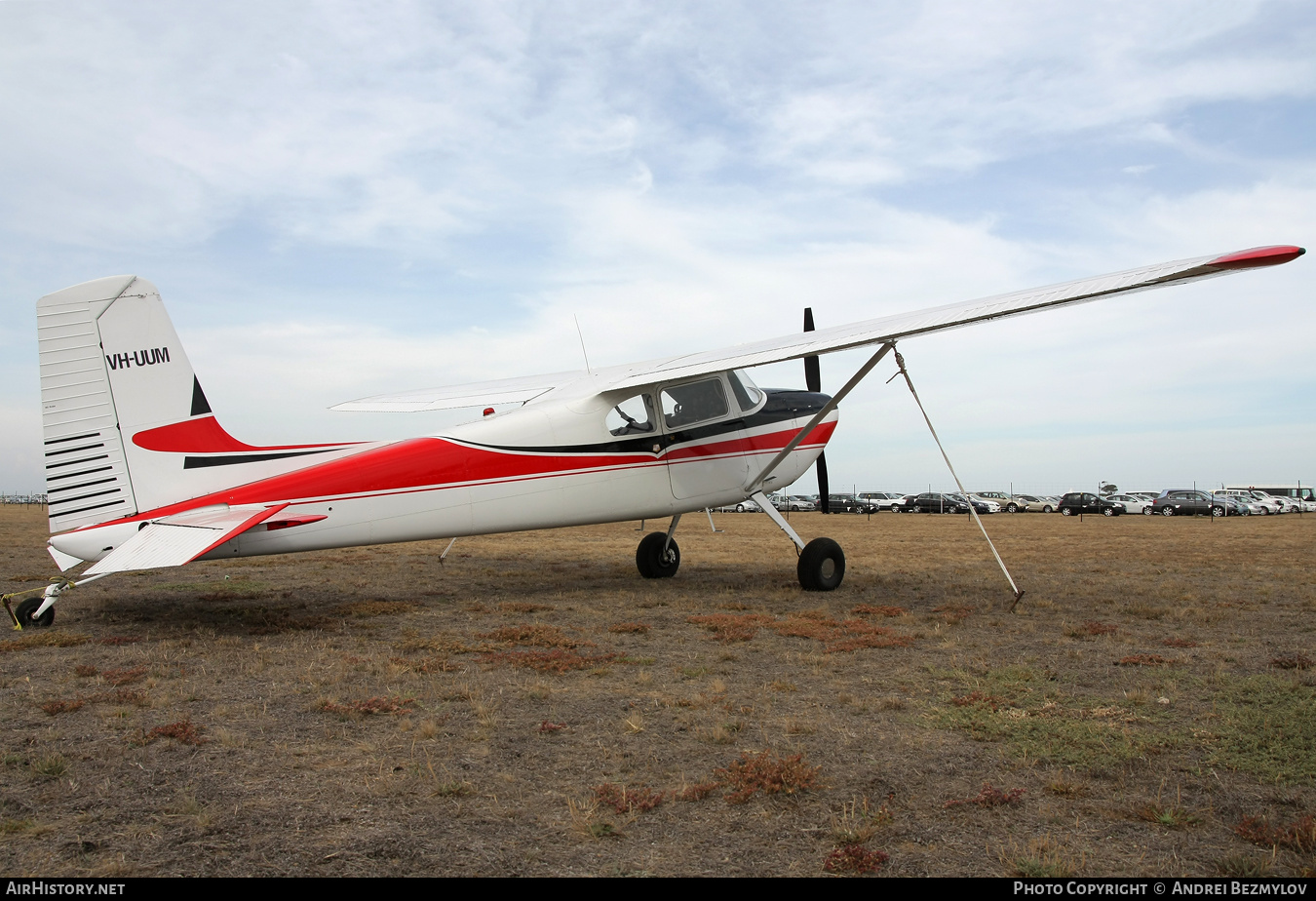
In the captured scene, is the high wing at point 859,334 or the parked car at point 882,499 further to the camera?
the parked car at point 882,499

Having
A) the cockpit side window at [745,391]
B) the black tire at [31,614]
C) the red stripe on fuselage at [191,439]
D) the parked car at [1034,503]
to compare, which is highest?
the cockpit side window at [745,391]

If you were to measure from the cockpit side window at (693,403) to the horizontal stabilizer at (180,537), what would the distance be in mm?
4654

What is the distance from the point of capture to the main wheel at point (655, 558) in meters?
11.5

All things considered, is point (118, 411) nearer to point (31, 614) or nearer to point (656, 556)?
point (31, 614)

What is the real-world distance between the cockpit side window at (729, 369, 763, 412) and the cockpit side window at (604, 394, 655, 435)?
132 centimetres

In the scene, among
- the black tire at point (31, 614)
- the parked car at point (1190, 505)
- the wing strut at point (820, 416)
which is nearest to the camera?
the black tire at point (31, 614)

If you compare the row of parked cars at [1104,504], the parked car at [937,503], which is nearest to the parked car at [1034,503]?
the row of parked cars at [1104,504]

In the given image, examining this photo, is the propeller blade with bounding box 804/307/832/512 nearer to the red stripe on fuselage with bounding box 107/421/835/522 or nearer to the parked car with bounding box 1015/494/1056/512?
the red stripe on fuselage with bounding box 107/421/835/522

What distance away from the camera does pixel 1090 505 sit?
46844 mm

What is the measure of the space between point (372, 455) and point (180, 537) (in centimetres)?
192

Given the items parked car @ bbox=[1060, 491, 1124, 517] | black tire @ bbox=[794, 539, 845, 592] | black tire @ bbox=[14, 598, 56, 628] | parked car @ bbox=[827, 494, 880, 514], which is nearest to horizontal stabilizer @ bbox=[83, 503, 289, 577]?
black tire @ bbox=[14, 598, 56, 628]

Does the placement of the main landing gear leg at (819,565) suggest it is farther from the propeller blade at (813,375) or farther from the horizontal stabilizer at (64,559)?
the horizontal stabilizer at (64,559)

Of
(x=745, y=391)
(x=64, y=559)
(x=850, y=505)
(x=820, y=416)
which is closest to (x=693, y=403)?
(x=745, y=391)
